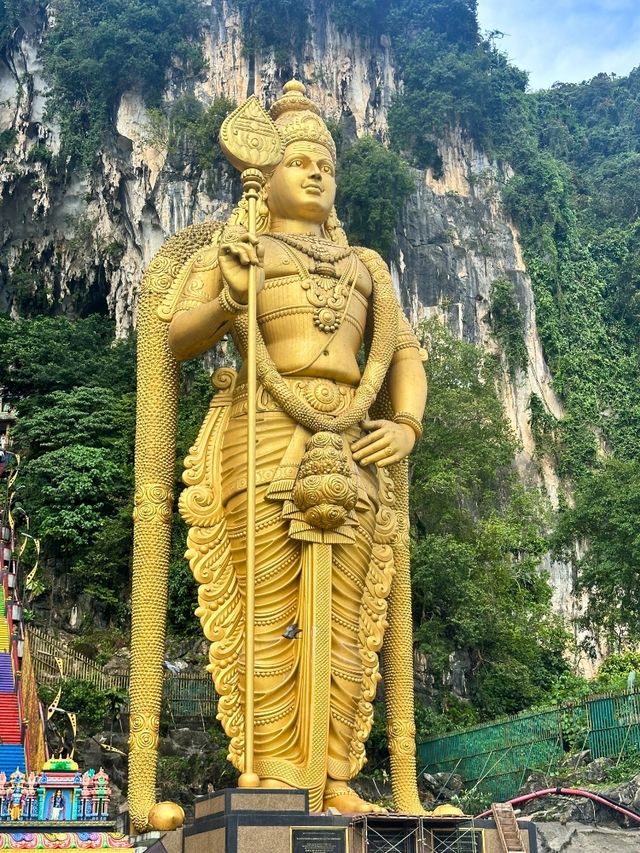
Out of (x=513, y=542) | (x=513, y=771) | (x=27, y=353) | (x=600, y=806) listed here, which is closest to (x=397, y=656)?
(x=600, y=806)

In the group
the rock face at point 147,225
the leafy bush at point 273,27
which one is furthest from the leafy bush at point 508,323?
the leafy bush at point 273,27

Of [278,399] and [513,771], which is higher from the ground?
[278,399]

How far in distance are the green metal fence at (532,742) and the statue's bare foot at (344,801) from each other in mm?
4389

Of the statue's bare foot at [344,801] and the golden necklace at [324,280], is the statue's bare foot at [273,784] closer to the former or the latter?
the statue's bare foot at [344,801]

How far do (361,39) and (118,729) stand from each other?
20048 millimetres

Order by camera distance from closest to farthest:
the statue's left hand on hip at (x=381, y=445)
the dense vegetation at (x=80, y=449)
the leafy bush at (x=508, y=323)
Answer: the statue's left hand on hip at (x=381, y=445)
the dense vegetation at (x=80, y=449)
the leafy bush at (x=508, y=323)

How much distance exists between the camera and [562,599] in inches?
855

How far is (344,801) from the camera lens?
5867 mm

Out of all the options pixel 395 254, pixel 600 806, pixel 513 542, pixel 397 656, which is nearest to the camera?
pixel 397 656

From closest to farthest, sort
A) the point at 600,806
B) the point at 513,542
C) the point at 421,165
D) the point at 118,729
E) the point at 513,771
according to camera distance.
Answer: the point at 600,806
the point at 513,771
the point at 118,729
the point at 513,542
the point at 421,165

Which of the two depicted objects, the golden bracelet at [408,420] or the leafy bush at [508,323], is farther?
the leafy bush at [508,323]

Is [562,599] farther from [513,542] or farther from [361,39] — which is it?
[361,39]

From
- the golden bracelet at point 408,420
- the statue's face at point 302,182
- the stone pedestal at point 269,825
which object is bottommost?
the stone pedestal at point 269,825

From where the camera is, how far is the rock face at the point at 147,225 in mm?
23781
